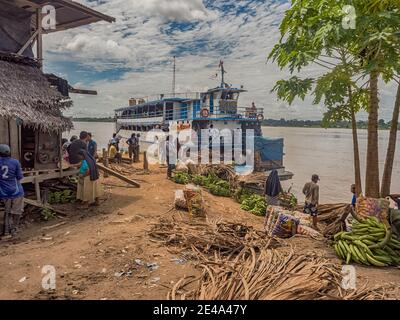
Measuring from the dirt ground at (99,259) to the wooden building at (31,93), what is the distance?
188cm

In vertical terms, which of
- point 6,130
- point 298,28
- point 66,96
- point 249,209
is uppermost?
point 298,28

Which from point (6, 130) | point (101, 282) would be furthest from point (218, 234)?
point (6, 130)

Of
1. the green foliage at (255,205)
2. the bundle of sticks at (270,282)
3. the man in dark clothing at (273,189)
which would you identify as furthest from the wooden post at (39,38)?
the green foliage at (255,205)

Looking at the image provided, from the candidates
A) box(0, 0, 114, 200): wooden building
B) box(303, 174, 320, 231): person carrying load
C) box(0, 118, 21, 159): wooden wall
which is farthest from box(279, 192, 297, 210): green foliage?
box(0, 118, 21, 159): wooden wall

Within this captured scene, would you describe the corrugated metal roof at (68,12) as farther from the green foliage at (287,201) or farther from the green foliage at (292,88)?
the green foliage at (287,201)

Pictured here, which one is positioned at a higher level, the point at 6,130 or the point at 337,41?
the point at 337,41

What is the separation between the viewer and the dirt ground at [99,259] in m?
4.41

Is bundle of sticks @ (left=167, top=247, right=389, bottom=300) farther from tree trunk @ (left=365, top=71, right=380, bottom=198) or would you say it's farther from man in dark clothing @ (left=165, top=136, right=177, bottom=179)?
man in dark clothing @ (left=165, top=136, right=177, bottom=179)

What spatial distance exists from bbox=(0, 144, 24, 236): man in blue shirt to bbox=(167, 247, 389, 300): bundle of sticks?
4.34 m

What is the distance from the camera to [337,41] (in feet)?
16.7

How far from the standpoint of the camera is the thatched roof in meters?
7.69

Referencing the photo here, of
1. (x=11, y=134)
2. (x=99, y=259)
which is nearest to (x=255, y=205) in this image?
(x=99, y=259)
